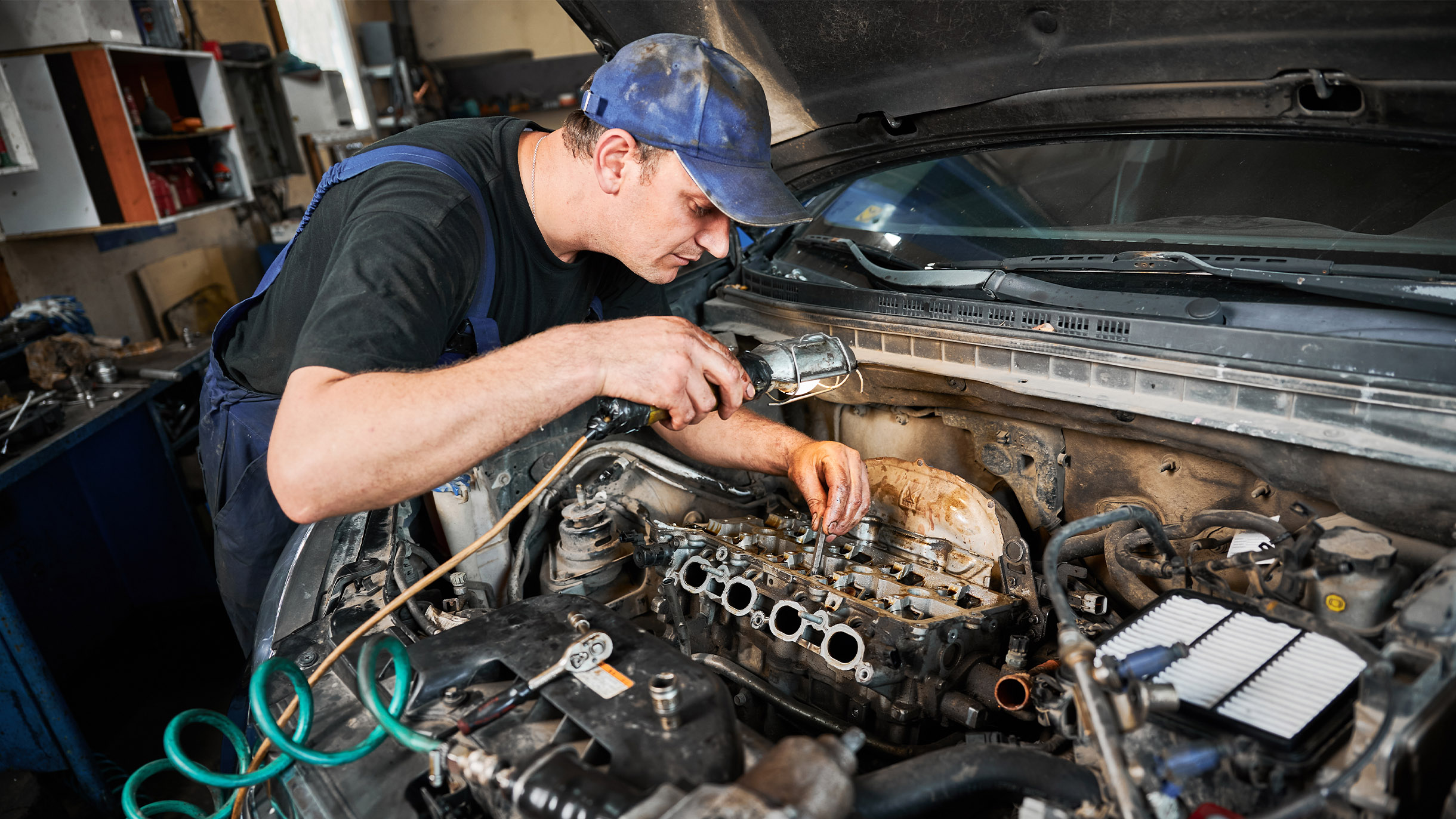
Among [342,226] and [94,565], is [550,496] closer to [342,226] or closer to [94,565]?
[342,226]

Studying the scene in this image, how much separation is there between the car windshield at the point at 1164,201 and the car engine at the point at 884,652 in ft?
1.44

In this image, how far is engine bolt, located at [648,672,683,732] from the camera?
97 centimetres

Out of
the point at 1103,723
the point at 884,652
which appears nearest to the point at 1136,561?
the point at 884,652

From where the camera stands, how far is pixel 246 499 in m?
1.85

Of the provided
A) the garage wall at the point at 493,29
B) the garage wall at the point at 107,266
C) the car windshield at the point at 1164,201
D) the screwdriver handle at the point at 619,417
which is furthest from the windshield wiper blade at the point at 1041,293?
the garage wall at the point at 493,29

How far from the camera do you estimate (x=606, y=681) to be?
1070mm

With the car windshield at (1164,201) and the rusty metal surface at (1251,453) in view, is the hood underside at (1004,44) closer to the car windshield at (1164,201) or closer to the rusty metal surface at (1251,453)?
the car windshield at (1164,201)

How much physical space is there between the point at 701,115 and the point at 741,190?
0.14 m

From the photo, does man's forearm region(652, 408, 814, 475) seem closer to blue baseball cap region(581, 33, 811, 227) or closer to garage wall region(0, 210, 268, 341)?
blue baseball cap region(581, 33, 811, 227)

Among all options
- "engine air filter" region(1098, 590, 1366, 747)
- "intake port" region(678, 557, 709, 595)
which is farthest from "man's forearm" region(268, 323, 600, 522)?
"engine air filter" region(1098, 590, 1366, 747)

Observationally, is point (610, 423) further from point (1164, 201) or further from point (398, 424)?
point (1164, 201)

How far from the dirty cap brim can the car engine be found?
592 millimetres

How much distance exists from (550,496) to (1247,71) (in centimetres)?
147

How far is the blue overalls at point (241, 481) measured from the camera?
5.96ft
